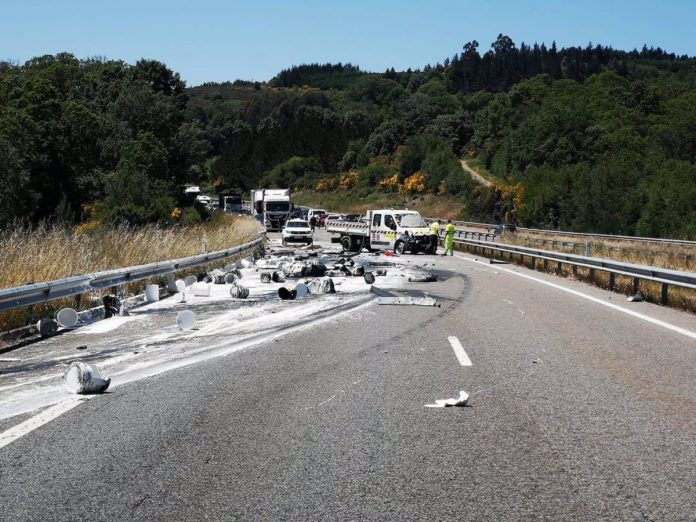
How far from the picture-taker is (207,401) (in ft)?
23.0

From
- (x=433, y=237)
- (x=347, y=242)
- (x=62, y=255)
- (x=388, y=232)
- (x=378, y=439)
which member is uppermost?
(x=62, y=255)

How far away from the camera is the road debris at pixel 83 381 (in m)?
7.25

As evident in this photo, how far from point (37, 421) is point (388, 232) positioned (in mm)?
31035

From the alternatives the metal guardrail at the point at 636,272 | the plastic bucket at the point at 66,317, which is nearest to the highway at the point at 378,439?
the plastic bucket at the point at 66,317

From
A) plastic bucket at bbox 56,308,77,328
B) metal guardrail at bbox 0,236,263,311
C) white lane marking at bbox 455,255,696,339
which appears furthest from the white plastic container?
white lane marking at bbox 455,255,696,339

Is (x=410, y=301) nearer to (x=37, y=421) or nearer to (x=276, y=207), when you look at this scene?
(x=37, y=421)

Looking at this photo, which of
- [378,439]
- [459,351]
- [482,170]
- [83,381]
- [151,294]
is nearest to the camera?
[378,439]

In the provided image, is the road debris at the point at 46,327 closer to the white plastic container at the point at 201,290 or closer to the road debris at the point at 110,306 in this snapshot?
the road debris at the point at 110,306

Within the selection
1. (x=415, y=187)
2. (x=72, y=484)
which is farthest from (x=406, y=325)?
(x=415, y=187)

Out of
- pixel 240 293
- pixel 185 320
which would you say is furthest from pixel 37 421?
pixel 240 293

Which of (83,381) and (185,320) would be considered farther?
(185,320)

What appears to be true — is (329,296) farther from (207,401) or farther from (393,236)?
(393,236)

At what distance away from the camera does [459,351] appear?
32.2 ft

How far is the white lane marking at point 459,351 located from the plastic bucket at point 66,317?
5.23 meters
